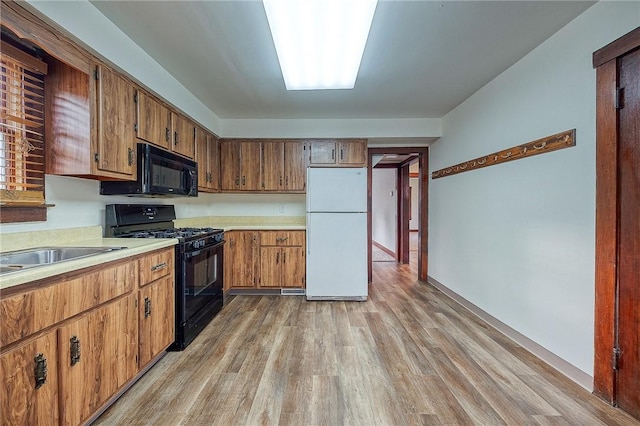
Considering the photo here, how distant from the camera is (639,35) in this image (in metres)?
1.45

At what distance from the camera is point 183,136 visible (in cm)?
284

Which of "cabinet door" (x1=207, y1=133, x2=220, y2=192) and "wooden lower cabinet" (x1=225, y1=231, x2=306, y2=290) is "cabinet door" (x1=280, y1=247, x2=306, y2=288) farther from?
"cabinet door" (x1=207, y1=133, x2=220, y2=192)

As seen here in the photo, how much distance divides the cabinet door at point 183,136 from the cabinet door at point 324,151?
4.86 feet

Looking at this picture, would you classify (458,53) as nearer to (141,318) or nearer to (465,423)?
(465,423)

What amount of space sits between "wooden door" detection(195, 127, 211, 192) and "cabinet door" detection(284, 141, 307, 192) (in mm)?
975

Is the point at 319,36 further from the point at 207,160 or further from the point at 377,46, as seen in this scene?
the point at 207,160

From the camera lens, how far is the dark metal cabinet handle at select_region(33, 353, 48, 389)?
1.12 meters

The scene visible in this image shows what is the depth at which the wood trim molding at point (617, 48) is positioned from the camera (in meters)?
1.48

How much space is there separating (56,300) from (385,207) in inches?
267

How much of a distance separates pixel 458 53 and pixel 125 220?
9.99 ft

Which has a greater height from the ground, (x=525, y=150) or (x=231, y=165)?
(x=231, y=165)

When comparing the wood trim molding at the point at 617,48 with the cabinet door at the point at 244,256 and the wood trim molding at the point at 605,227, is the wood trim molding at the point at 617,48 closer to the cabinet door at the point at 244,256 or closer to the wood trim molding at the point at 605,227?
the wood trim molding at the point at 605,227

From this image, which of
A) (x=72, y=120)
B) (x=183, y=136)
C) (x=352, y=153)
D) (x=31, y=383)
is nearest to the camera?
(x=31, y=383)

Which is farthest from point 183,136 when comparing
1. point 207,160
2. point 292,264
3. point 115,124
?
point 292,264
